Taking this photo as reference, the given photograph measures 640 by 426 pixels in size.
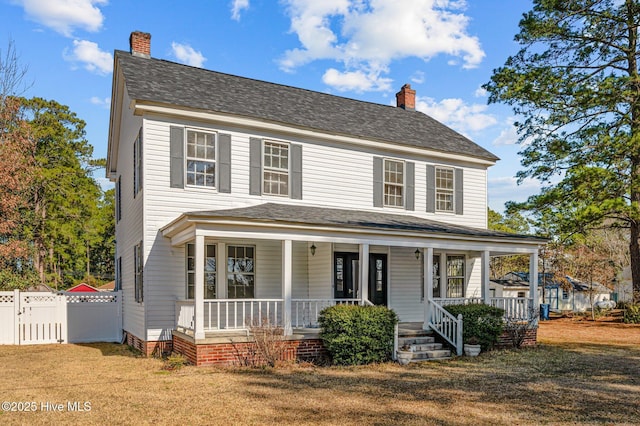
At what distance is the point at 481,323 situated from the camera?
522 inches

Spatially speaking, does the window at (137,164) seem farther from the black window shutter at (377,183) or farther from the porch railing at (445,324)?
the porch railing at (445,324)

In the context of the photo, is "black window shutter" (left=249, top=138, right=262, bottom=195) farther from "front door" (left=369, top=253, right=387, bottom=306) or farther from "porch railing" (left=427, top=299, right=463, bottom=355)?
"porch railing" (left=427, top=299, right=463, bottom=355)

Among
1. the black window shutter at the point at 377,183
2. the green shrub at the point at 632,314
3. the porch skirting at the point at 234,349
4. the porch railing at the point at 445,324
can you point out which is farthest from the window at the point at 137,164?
the green shrub at the point at 632,314

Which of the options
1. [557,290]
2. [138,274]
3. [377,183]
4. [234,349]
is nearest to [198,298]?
[234,349]

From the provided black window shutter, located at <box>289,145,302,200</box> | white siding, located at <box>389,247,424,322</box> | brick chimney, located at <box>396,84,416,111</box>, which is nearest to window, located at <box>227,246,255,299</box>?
black window shutter, located at <box>289,145,302,200</box>

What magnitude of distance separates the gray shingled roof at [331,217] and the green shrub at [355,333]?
80.3 inches

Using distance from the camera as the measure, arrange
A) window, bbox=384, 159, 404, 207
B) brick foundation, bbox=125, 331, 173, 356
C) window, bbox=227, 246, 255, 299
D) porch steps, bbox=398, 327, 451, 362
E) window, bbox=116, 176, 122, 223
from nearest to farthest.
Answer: porch steps, bbox=398, 327, 451, 362 → brick foundation, bbox=125, 331, 173, 356 → window, bbox=227, 246, 255, 299 → window, bbox=384, 159, 404, 207 → window, bbox=116, 176, 122, 223

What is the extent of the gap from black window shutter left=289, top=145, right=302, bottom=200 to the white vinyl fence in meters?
6.67

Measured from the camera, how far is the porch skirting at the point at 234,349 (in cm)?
1073

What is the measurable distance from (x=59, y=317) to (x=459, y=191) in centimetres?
1308

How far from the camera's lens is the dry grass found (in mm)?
7285

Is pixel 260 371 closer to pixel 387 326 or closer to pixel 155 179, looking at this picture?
pixel 387 326

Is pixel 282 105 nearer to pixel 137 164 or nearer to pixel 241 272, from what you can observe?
pixel 137 164

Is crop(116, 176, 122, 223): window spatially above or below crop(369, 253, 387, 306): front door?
above
